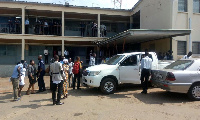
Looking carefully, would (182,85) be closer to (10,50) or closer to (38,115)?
(38,115)

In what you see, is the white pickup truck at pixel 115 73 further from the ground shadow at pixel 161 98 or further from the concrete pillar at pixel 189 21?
the concrete pillar at pixel 189 21

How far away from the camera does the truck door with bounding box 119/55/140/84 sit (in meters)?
7.92

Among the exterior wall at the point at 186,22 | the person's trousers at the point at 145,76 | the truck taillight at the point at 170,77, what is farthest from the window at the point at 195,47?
the truck taillight at the point at 170,77

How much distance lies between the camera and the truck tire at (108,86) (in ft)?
25.0

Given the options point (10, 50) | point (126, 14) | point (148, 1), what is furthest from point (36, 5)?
point (148, 1)

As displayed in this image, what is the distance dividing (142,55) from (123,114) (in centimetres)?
367

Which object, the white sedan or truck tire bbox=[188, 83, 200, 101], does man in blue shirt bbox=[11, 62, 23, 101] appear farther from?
truck tire bbox=[188, 83, 200, 101]

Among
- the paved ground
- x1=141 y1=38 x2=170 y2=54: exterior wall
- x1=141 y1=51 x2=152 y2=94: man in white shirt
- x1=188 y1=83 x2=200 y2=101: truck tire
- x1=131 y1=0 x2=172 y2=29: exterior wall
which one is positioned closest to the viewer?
the paved ground

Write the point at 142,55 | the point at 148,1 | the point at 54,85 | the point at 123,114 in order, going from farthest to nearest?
the point at 148,1
the point at 142,55
the point at 54,85
the point at 123,114

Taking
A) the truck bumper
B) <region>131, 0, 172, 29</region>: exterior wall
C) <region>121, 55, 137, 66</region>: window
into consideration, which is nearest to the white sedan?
<region>121, 55, 137, 66</region>: window

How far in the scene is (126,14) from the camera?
18.4 m

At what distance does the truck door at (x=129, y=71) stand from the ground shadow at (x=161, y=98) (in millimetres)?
813

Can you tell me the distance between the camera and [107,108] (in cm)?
577

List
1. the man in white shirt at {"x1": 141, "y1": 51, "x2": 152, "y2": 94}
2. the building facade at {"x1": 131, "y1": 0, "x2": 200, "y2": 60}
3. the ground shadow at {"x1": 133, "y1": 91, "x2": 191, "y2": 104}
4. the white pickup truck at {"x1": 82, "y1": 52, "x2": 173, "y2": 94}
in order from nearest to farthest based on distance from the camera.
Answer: the ground shadow at {"x1": 133, "y1": 91, "x2": 191, "y2": 104} → the man in white shirt at {"x1": 141, "y1": 51, "x2": 152, "y2": 94} → the white pickup truck at {"x1": 82, "y1": 52, "x2": 173, "y2": 94} → the building facade at {"x1": 131, "y1": 0, "x2": 200, "y2": 60}
